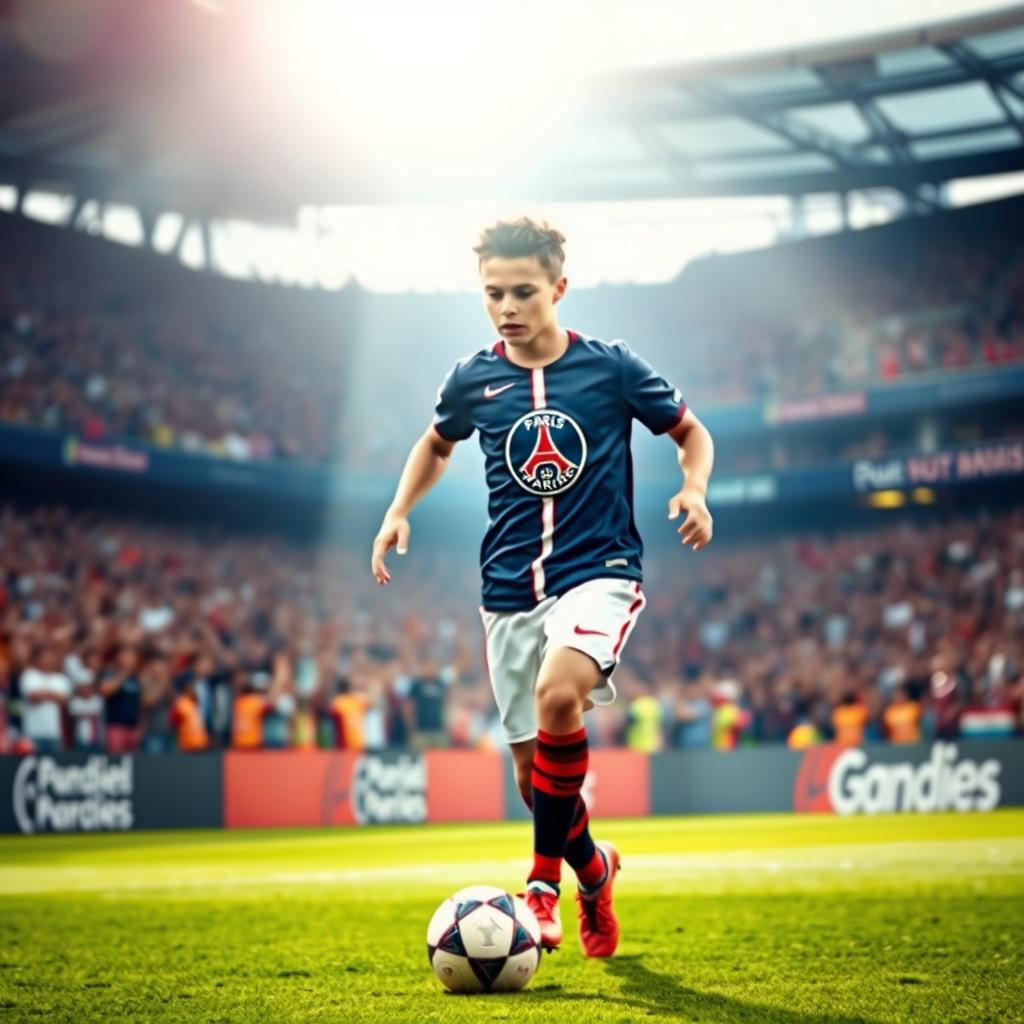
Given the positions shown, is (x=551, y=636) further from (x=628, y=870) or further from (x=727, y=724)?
(x=727, y=724)

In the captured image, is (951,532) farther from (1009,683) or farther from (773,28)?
(773,28)

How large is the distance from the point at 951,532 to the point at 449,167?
39.5 feet

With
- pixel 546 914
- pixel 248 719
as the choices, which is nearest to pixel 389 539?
pixel 546 914

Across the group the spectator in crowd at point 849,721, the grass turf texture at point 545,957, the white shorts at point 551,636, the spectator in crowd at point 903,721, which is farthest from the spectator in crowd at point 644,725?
the white shorts at point 551,636

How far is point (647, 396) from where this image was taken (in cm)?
504

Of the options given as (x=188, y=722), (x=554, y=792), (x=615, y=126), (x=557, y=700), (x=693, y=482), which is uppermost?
(x=615, y=126)

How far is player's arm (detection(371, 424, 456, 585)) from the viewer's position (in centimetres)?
525

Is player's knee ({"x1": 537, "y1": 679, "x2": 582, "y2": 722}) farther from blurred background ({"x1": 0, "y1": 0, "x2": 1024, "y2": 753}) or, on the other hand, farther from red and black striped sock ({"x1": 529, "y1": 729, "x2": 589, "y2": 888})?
blurred background ({"x1": 0, "y1": 0, "x2": 1024, "y2": 753})

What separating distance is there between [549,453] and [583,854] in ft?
4.51

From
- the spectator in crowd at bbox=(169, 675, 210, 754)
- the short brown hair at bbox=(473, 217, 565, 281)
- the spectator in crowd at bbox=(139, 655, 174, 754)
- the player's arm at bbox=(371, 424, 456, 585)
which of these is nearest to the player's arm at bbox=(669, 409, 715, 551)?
the short brown hair at bbox=(473, 217, 565, 281)

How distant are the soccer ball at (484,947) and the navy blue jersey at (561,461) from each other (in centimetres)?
98

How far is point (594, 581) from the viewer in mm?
4840

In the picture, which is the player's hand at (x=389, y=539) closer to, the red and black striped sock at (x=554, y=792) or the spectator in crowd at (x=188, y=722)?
the red and black striped sock at (x=554, y=792)

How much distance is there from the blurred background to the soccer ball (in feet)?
43.0
